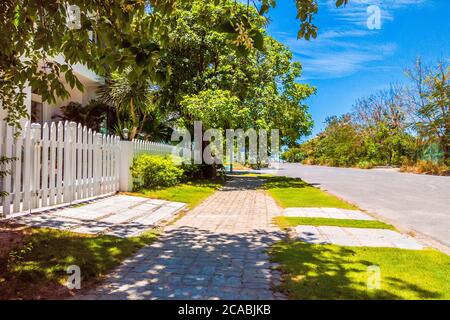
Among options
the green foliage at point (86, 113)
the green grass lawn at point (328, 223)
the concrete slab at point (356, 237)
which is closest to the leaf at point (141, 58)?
the concrete slab at point (356, 237)

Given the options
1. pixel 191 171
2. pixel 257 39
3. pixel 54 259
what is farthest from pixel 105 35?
pixel 191 171

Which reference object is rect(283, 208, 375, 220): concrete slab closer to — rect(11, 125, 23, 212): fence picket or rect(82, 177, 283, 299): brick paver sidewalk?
rect(82, 177, 283, 299): brick paver sidewalk

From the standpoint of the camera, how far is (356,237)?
22.2 ft

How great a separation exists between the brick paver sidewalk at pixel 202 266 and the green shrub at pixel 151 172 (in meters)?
5.01

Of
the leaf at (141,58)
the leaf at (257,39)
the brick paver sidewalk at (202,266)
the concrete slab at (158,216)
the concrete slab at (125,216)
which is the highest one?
the leaf at (257,39)

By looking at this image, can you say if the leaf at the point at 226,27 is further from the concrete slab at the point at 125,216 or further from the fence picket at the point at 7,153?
the concrete slab at the point at 125,216

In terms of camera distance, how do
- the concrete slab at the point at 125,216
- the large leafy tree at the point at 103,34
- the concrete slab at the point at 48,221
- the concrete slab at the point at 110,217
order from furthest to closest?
the concrete slab at the point at 125,216, the concrete slab at the point at 110,217, the concrete slab at the point at 48,221, the large leafy tree at the point at 103,34

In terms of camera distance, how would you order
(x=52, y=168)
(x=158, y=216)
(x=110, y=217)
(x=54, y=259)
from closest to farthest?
(x=54, y=259), (x=110, y=217), (x=52, y=168), (x=158, y=216)

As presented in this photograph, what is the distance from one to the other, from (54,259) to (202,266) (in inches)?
71.5

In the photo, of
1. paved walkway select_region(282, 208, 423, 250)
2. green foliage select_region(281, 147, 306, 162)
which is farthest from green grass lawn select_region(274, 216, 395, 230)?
green foliage select_region(281, 147, 306, 162)

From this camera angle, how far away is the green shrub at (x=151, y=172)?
1281 centimetres

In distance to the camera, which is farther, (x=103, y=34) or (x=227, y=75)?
(x=227, y=75)

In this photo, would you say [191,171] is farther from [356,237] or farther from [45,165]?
[356,237]
